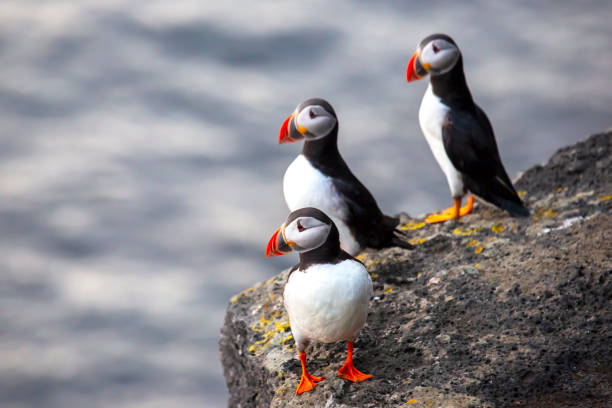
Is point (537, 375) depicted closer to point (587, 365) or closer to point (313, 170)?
point (587, 365)

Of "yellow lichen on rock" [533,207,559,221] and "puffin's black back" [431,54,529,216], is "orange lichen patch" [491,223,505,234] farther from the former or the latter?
"puffin's black back" [431,54,529,216]

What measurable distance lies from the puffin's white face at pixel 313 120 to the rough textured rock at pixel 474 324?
0.87 meters

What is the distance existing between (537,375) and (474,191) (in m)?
2.08

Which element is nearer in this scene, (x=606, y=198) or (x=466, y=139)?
(x=606, y=198)

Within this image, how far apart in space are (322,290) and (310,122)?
4.00ft

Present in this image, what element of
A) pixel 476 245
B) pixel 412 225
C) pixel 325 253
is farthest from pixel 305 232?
pixel 412 225

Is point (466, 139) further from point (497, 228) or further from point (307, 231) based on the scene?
point (307, 231)

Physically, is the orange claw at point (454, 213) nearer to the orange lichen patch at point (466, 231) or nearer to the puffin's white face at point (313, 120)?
the orange lichen patch at point (466, 231)

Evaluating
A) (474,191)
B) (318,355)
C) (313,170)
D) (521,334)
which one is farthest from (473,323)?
(474,191)

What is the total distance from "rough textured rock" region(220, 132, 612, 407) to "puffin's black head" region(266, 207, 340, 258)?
0.61 meters

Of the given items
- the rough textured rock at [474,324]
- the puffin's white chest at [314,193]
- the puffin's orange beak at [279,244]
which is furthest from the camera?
the puffin's white chest at [314,193]

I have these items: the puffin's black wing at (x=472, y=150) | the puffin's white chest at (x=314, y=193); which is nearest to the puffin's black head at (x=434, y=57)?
the puffin's black wing at (x=472, y=150)

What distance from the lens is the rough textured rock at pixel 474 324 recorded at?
3396 mm

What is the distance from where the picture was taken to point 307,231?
3568mm
